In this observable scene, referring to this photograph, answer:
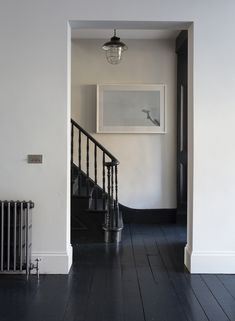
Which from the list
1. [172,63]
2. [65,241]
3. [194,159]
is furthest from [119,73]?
[65,241]

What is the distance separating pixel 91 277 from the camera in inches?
137

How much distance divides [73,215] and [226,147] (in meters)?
2.30

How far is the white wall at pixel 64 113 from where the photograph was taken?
3577 mm

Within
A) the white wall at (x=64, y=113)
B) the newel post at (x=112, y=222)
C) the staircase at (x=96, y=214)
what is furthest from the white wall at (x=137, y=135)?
the white wall at (x=64, y=113)

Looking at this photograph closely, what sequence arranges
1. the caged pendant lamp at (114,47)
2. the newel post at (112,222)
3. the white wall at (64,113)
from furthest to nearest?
the caged pendant lamp at (114,47) → the newel post at (112,222) → the white wall at (64,113)

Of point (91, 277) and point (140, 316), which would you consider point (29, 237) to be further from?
point (140, 316)

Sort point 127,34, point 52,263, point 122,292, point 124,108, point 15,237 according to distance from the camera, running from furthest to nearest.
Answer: point 124,108, point 127,34, point 52,263, point 15,237, point 122,292

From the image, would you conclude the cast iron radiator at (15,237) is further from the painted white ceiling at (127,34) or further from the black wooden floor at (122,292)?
the painted white ceiling at (127,34)

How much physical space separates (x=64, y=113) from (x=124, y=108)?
2.47 meters

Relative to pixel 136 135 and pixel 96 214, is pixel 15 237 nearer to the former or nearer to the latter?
pixel 96 214

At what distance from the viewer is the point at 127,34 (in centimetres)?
573

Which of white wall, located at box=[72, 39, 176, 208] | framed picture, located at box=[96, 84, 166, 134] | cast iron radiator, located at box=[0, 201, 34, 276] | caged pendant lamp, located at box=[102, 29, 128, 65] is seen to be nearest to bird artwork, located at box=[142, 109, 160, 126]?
framed picture, located at box=[96, 84, 166, 134]

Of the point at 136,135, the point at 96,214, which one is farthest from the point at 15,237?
the point at 136,135

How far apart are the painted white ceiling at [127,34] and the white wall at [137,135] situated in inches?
4.6
